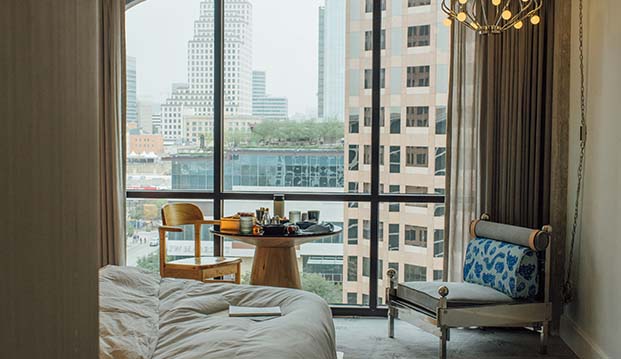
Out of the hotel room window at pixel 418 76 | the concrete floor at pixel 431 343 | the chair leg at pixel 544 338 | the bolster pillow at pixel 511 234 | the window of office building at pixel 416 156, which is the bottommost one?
the concrete floor at pixel 431 343

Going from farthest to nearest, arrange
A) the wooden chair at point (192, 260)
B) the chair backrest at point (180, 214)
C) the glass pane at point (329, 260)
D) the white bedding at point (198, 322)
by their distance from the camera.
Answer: the glass pane at point (329, 260)
the chair backrest at point (180, 214)
the wooden chair at point (192, 260)
the white bedding at point (198, 322)

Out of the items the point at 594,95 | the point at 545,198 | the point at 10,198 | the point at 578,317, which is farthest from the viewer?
the point at 545,198

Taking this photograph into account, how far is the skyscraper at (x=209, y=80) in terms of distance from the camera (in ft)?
18.0

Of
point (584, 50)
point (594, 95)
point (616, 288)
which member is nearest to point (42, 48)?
point (616, 288)

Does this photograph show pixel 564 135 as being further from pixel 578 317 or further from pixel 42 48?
pixel 42 48

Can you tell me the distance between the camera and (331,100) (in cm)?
546

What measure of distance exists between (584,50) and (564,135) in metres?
0.64

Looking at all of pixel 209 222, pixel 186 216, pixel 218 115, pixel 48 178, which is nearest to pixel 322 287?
pixel 209 222

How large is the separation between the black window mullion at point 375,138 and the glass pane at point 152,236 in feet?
4.38

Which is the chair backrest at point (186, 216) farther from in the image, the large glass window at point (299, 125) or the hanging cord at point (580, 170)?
the hanging cord at point (580, 170)

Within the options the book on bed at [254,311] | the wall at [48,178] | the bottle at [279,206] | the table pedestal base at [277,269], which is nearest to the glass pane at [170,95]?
the bottle at [279,206]

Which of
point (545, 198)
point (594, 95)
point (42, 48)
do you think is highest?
point (594, 95)

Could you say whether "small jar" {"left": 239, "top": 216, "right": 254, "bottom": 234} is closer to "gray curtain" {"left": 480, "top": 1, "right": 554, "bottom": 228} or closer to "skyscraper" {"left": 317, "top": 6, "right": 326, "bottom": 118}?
"skyscraper" {"left": 317, "top": 6, "right": 326, "bottom": 118}

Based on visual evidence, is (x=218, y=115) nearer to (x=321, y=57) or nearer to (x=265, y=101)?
(x=265, y=101)
